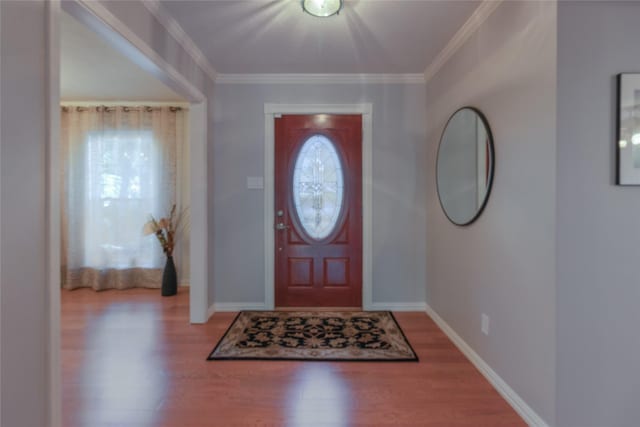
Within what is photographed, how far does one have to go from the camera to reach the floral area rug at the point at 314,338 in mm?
2486

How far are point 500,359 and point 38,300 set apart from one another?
244 cm

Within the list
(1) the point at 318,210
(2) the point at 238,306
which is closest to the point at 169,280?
(2) the point at 238,306

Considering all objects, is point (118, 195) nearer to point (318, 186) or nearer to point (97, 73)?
point (97, 73)

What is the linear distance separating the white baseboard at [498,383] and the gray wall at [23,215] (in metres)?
2.31

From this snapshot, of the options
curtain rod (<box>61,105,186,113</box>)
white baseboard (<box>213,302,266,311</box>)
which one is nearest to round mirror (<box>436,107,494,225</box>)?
white baseboard (<box>213,302,266,311</box>)

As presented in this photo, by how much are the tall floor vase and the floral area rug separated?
3.98 feet

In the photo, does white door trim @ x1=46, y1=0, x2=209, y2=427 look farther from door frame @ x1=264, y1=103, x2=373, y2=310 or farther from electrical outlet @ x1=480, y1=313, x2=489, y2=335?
electrical outlet @ x1=480, y1=313, x2=489, y2=335

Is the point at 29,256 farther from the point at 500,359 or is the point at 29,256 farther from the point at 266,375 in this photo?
the point at 500,359

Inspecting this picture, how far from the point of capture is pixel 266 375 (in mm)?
2234

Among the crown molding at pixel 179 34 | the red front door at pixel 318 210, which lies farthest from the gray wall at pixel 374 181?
the crown molding at pixel 179 34

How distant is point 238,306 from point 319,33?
8.75 feet

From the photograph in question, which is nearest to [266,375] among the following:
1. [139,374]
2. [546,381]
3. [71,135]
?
[139,374]

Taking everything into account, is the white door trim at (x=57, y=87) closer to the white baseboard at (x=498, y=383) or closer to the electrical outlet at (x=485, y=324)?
the white baseboard at (x=498, y=383)

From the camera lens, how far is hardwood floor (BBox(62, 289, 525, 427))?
1.81 meters
